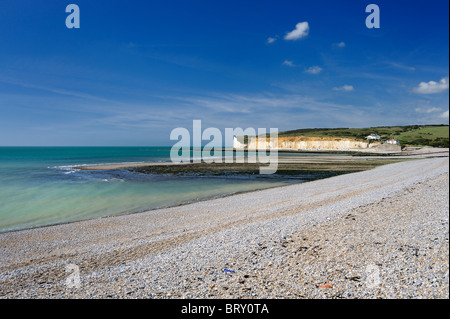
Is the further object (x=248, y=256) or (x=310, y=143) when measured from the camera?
(x=310, y=143)

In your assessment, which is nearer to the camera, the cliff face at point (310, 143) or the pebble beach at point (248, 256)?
the pebble beach at point (248, 256)

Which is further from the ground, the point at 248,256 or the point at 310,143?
the point at 310,143

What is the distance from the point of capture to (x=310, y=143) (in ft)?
424

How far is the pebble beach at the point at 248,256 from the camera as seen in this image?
543 cm

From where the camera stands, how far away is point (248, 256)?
23.1 feet

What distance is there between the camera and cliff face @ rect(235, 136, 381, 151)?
111 m

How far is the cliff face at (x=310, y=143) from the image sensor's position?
110912mm

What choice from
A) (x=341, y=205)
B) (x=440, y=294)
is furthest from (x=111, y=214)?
(x=440, y=294)

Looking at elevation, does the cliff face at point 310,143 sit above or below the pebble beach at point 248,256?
above

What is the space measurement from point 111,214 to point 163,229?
559 cm

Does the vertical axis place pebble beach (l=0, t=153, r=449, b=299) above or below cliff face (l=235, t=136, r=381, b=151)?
below

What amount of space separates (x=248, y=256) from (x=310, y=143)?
128731mm

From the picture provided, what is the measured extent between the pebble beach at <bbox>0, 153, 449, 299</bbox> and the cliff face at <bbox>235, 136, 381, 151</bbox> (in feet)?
354

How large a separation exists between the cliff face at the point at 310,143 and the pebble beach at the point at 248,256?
107878 mm
